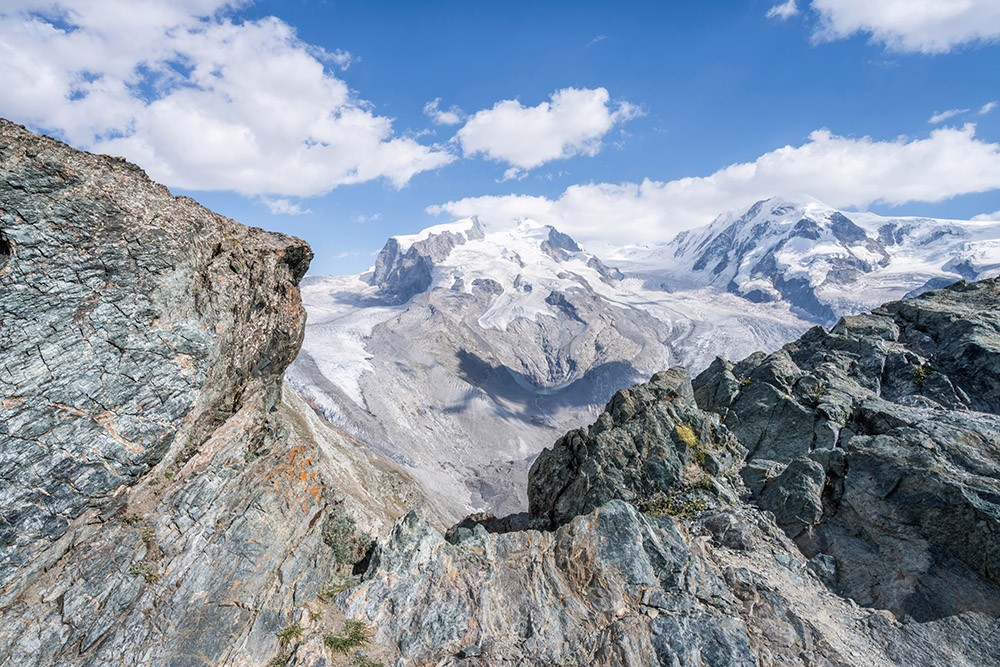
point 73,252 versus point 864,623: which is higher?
point 73,252

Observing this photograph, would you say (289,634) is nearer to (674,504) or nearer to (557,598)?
(557,598)

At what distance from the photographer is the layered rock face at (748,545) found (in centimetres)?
1203

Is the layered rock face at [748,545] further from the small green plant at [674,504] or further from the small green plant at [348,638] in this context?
the small green plant at [348,638]

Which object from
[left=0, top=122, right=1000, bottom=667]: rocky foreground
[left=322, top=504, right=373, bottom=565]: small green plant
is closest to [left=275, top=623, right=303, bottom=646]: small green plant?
[left=0, top=122, right=1000, bottom=667]: rocky foreground

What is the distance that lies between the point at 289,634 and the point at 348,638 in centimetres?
145

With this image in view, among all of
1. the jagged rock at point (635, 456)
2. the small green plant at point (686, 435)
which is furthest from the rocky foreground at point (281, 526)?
the small green plant at point (686, 435)

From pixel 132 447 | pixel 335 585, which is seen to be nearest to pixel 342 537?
pixel 335 585

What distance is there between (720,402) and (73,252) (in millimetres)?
24115

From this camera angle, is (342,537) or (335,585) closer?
(335,585)

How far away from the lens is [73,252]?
1141cm

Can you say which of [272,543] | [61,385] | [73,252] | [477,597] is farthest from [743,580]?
[73,252]

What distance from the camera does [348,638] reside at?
11648mm

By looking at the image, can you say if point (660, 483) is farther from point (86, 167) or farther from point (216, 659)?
point (86, 167)

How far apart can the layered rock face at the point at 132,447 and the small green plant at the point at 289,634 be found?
13 cm
